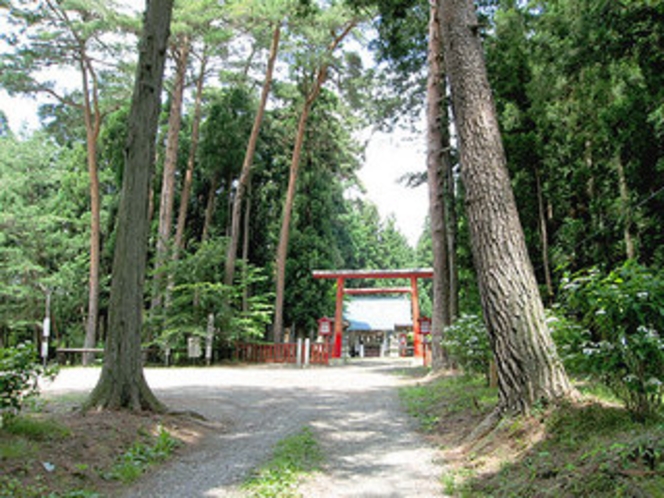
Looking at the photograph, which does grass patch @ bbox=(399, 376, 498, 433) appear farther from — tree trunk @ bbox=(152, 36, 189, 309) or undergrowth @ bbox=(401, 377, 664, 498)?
tree trunk @ bbox=(152, 36, 189, 309)

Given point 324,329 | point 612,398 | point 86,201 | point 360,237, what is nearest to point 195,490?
point 612,398

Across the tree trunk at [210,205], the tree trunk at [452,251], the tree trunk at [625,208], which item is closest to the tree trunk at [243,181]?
the tree trunk at [210,205]

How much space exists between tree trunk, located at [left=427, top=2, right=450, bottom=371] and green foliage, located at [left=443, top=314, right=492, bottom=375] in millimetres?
2618

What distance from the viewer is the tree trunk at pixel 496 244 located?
176 inches

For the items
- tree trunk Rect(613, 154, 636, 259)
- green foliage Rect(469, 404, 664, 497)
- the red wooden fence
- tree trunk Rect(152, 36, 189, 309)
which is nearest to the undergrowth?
green foliage Rect(469, 404, 664, 497)

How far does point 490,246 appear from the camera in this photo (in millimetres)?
4844

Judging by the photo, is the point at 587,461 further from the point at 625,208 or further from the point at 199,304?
the point at 199,304

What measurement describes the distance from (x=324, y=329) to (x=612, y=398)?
15.0 m

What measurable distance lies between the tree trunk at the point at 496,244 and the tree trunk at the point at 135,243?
136 inches

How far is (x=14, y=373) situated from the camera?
4.17 metres

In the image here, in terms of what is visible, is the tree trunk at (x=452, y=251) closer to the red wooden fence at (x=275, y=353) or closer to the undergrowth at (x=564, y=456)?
the undergrowth at (x=564, y=456)

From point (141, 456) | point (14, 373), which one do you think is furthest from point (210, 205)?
point (14, 373)

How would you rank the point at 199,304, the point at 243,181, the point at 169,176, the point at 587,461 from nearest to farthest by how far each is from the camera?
1. the point at 587,461
2. the point at 199,304
3. the point at 169,176
4. the point at 243,181

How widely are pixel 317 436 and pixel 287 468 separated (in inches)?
61.2
